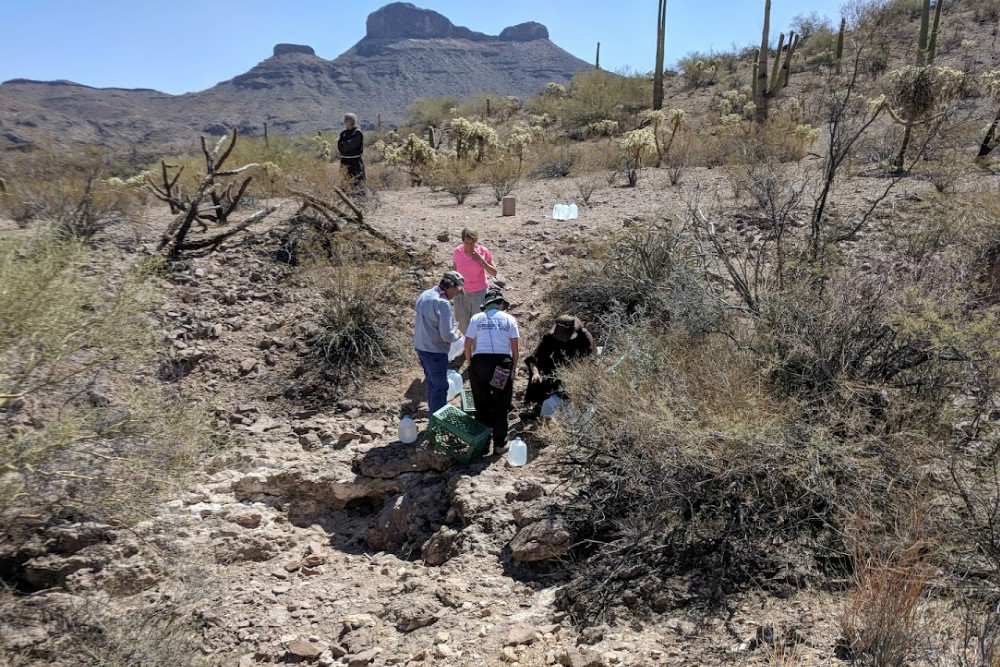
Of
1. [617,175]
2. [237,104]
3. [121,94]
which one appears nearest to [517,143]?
[617,175]

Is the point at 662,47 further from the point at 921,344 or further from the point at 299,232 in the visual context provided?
the point at 921,344

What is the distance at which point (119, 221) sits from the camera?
954cm

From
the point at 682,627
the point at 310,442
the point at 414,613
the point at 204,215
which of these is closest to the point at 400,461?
the point at 310,442

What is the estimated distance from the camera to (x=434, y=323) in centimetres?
569

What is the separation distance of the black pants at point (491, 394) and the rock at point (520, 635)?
2127mm

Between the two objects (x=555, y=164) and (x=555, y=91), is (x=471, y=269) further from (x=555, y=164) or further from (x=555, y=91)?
(x=555, y=91)

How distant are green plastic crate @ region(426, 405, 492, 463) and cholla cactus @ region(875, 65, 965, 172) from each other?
9.40 m

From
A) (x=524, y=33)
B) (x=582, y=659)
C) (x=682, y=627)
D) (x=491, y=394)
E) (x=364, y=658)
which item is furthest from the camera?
(x=524, y=33)

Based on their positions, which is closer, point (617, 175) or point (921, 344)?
point (921, 344)

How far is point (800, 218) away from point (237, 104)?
78703 millimetres

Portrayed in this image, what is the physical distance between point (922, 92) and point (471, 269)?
9.31 meters

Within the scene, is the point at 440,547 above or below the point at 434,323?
below

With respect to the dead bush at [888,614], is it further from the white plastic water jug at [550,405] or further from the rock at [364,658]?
the white plastic water jug at [550,405]

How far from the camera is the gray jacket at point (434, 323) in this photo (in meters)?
5.62
